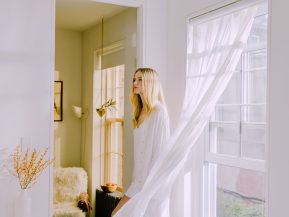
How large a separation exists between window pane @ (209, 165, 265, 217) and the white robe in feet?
1.34

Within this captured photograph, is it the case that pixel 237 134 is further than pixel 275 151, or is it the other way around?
pixel 237 134

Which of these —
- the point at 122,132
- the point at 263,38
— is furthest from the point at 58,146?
the point at 263,38

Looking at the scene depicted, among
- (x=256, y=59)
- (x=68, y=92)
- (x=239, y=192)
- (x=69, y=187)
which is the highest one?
(x=256, y=59)

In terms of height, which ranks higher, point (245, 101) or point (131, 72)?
point (131, 72)

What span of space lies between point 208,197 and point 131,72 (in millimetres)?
1169

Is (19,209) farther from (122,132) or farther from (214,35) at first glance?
(214,35)

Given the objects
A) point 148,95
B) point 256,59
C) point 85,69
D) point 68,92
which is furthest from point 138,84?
point 68,92

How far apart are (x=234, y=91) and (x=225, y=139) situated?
13.3 inches

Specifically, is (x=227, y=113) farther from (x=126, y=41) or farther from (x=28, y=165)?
(x=28, y=165)

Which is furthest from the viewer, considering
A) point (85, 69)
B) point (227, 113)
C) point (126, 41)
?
point (85, 69)

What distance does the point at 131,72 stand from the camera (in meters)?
3.13

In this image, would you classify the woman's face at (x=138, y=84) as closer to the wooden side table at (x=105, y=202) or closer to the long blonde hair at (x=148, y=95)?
the long blonde hair at (x=148, y=95)

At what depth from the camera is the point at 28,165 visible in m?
2.53

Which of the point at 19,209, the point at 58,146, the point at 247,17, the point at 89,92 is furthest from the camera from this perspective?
the point at 58,146
